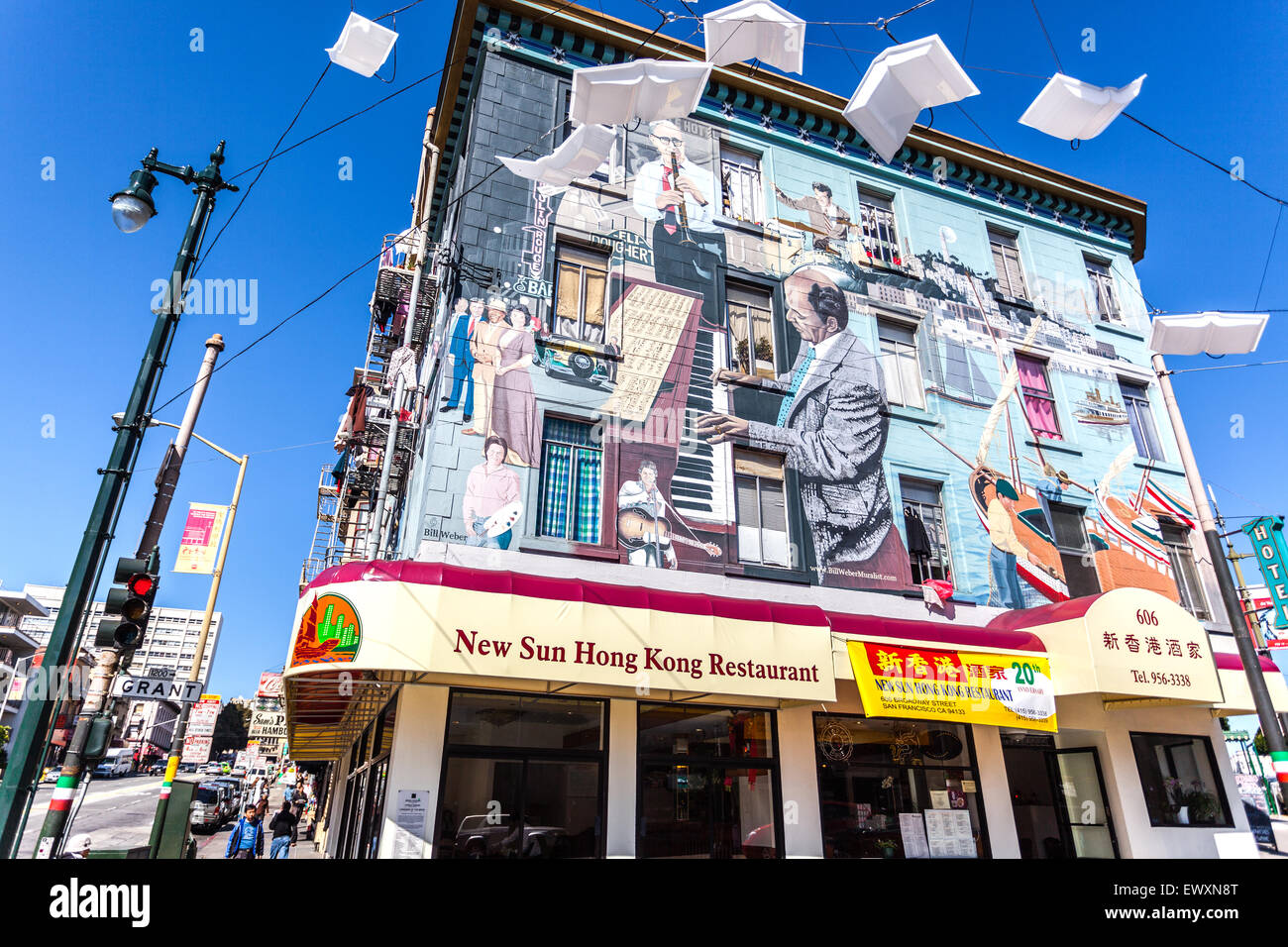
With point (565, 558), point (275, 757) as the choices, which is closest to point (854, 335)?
point (565, 558)

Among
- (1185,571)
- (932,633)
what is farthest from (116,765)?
(1185,571)

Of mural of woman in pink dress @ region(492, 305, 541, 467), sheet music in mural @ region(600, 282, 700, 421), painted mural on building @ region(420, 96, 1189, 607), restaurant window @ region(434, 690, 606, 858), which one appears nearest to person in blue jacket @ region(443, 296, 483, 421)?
painted mural on building @ region(420, 96, 1189, 607)

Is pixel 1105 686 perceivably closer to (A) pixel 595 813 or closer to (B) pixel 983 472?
(B) pixel 983 472

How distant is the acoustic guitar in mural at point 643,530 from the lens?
40.3 ft

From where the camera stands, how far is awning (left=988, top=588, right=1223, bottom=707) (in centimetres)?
1230

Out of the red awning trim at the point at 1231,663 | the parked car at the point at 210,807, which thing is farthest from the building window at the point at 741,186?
the parked car at the point at 210,807

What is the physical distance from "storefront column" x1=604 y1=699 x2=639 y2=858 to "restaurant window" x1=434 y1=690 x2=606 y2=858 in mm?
150

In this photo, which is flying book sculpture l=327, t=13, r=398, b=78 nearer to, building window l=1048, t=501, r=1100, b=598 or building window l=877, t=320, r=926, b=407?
building window l=877, t=320, r=926, b=407

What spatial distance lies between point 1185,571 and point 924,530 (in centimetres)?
736

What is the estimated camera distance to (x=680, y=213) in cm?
1527

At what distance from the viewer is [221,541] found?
19.7 m

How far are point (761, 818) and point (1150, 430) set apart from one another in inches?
572

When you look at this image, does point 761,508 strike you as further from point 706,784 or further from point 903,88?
point 903,88

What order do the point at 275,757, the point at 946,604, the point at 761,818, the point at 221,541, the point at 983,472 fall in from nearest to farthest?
the point at 761,818 → the point at 946,604 → the point at 983,472 → the point at 221,541 → the point at 275,757
